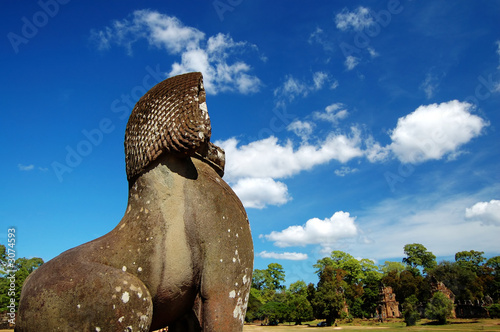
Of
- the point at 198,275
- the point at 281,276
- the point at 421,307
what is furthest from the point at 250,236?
the point at 281,276

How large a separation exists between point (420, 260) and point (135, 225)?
273 ft

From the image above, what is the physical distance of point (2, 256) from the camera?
35.1 meters

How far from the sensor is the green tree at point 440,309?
36094mm

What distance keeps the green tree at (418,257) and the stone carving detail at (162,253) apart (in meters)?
79.5

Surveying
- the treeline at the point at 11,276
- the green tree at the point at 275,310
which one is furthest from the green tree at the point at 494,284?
the treeline at the point at 11,276

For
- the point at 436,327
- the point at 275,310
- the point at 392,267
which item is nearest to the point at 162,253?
the point at 436,327

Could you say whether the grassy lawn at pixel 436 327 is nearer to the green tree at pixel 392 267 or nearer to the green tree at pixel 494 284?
the green tree at pixel 494 284

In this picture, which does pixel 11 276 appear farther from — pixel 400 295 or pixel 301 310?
pixel 400 295

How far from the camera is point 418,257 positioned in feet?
246

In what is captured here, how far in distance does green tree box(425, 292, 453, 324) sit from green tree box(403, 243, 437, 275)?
123 feet

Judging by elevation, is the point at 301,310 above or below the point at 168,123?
below

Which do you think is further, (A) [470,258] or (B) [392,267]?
(B) [392,267]

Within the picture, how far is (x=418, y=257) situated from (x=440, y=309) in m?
42.6

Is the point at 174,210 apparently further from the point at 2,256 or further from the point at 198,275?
the point at 2,256
